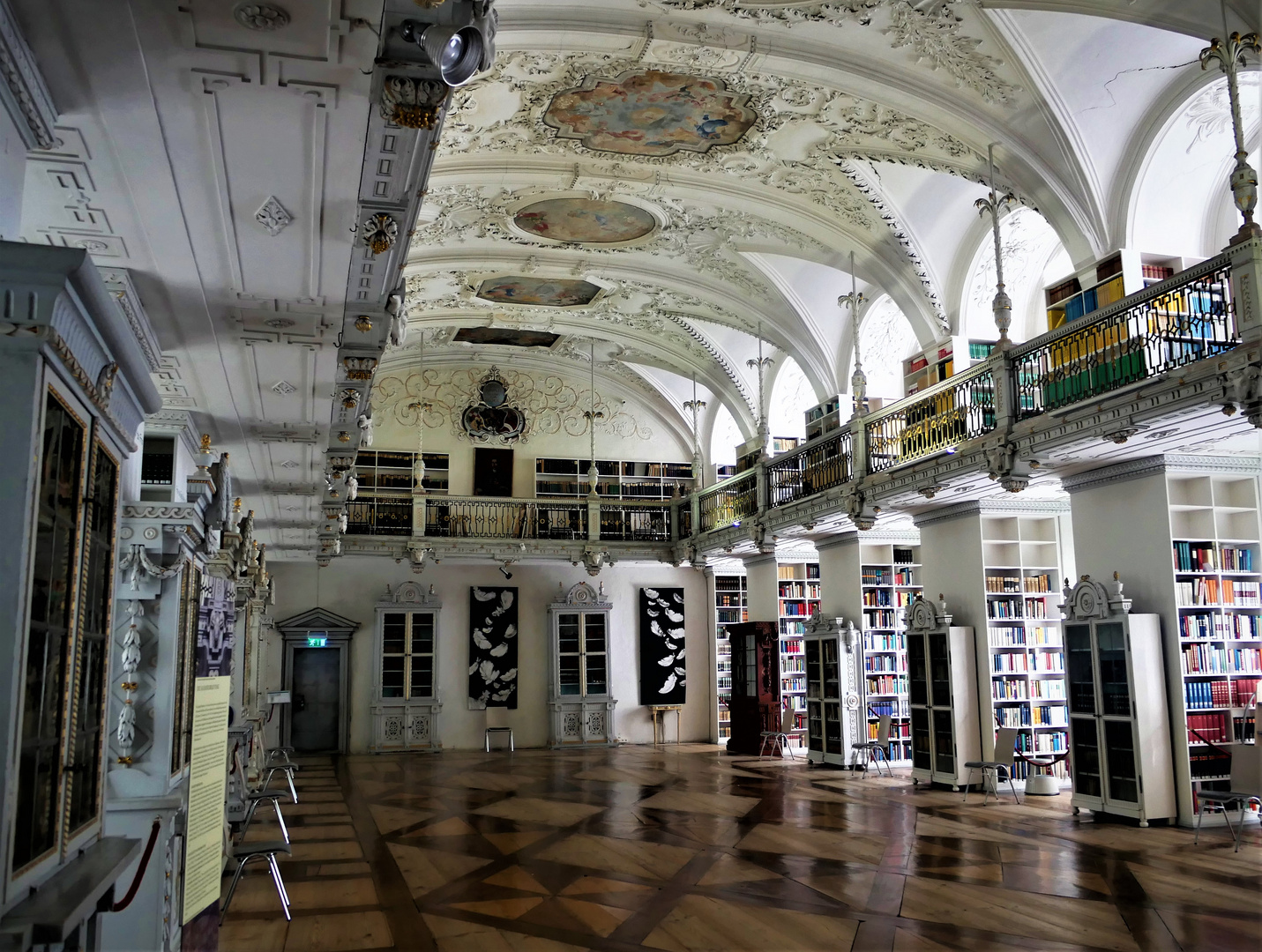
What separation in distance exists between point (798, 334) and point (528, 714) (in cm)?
910

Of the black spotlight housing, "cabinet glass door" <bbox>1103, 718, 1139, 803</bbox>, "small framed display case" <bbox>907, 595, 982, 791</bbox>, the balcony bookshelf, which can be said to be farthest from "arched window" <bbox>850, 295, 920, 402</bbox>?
the black spotlight housing

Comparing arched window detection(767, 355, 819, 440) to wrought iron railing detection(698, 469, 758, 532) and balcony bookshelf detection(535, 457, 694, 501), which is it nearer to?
wrought iron railing detection(698, 469, 758, 532)

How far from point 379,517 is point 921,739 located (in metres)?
10.4

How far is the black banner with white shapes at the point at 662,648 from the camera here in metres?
20.1

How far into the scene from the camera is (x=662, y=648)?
2027 centimetres

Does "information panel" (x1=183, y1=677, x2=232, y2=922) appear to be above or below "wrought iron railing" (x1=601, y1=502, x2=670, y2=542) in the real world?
below

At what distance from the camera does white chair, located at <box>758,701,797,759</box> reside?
54.5 feet

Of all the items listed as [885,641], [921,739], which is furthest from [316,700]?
[921,739]

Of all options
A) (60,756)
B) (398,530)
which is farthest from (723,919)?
(398,530)

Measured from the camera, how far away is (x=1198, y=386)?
785 cm

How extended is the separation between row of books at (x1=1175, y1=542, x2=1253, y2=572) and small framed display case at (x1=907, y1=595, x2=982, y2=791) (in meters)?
2.99

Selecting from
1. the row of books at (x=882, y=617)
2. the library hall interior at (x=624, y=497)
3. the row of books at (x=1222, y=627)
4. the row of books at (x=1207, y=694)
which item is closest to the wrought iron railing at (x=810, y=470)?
the library hall interior at (x=624, y=497)

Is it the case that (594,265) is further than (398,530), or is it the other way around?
(398,530)

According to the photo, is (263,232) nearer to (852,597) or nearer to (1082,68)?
(1082,68)
